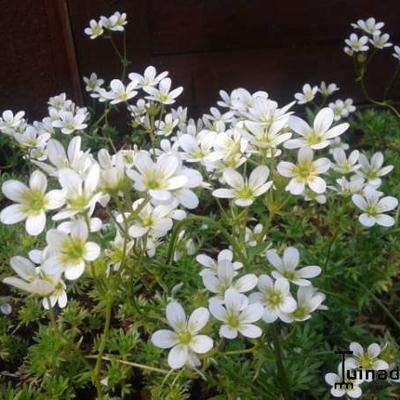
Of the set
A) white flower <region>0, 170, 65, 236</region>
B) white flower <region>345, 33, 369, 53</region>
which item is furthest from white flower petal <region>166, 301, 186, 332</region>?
white flower <region>345, 33, 369, 53</region>

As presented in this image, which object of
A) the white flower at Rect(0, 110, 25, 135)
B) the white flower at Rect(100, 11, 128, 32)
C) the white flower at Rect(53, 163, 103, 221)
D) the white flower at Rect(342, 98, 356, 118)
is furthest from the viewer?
the white flower at Rect(342, 98, 356, 118)

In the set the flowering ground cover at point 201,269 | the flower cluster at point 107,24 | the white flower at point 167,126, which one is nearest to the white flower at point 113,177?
the flowering ground cover at point 201,269

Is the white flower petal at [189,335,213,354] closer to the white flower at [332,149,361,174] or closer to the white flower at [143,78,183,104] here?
the white flower at [332,149,361,174]

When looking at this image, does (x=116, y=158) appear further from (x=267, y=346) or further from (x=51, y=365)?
(x=51, y=365)

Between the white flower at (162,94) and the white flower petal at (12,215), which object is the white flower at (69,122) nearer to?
the white flower at (162,94)

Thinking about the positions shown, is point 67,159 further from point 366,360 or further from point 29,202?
point 366,360

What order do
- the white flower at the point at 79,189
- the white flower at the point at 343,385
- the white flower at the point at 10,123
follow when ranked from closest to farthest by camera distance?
the white flower at the point at 79,189 → the white flower at the point at 343,385 → the white flower at the point at 10,123

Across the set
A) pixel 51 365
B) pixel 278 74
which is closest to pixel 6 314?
pixel 51 365
